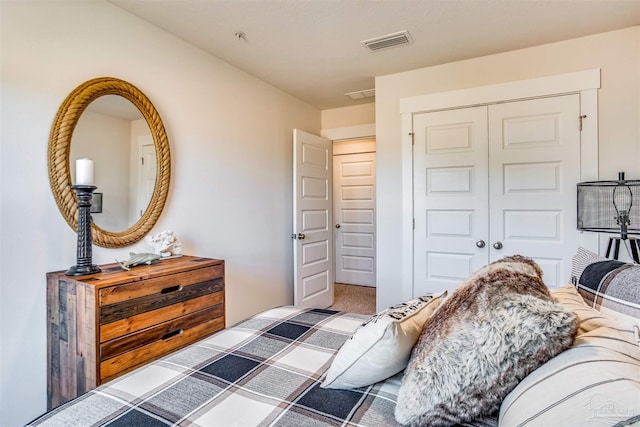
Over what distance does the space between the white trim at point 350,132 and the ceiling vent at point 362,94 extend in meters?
0.34

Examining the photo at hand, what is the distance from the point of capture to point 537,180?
253 cm

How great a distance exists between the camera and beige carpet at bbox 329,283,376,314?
12.6 feet

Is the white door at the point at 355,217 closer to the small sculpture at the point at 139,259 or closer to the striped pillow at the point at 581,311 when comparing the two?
the small sculpture at the point at 139,259

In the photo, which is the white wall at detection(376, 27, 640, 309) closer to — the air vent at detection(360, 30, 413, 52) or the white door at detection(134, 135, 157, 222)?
the air vent at detection(360, 30, 413, 52)

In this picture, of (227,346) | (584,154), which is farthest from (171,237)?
(584,154)

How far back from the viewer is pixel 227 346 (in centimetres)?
121

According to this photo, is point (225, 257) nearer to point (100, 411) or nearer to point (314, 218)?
point (314, 218)

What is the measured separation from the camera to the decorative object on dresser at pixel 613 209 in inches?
78.5

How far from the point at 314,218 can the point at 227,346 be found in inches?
99.2

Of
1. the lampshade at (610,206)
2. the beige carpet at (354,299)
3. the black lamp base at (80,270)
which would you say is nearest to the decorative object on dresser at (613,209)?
the lampshade at (610,206)

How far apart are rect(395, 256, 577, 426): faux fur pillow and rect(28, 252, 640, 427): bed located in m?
0.03

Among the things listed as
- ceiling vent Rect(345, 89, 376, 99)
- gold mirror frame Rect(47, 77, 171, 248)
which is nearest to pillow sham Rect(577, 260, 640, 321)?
gold mirror frame Rect(47, 77, 171, 248)

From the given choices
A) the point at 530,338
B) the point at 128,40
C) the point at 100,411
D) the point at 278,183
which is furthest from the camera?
the point at 278,183

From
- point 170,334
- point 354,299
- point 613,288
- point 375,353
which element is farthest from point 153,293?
point 354,299
